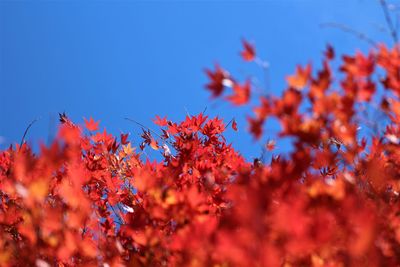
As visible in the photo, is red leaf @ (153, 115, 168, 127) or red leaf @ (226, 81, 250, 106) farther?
red leaf @ (153, 115, 168, 127)

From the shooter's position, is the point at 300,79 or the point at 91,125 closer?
the point at 300,79

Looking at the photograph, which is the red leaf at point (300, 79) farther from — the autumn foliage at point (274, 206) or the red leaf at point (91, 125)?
the red leaf at point (91, 125)

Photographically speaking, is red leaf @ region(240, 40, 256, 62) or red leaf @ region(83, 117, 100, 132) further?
red leaf @ region(83, 117, 100, 132)

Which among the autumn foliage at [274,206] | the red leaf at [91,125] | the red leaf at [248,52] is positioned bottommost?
the autumn foliage at [274,206]

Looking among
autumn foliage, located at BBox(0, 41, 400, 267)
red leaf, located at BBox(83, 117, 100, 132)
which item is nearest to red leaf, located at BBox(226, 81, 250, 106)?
autumn foliage, located at BBox(0, 41, 400, 267)

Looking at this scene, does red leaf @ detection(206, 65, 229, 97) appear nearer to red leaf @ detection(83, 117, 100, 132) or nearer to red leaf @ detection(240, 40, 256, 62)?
red leaf @ detection(240, 40, 256, 62)

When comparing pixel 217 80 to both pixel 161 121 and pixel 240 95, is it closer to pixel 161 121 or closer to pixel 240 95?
pixel 240 95

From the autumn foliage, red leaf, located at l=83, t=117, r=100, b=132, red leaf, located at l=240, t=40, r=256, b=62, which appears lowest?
the autumn foliage

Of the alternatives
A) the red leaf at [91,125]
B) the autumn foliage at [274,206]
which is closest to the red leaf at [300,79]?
the autumn foliage at [274,206]

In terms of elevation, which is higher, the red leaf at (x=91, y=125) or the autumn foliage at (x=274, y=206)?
the red leaf at (x=91, y=125)

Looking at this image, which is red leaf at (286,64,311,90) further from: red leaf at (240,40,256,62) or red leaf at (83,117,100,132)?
red leaf at (83,117,100,132)

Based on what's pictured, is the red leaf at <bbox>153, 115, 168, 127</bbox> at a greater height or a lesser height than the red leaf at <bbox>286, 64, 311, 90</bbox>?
greater

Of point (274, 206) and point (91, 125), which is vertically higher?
point (91, 125)

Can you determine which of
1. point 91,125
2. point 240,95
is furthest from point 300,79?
point 91,125
